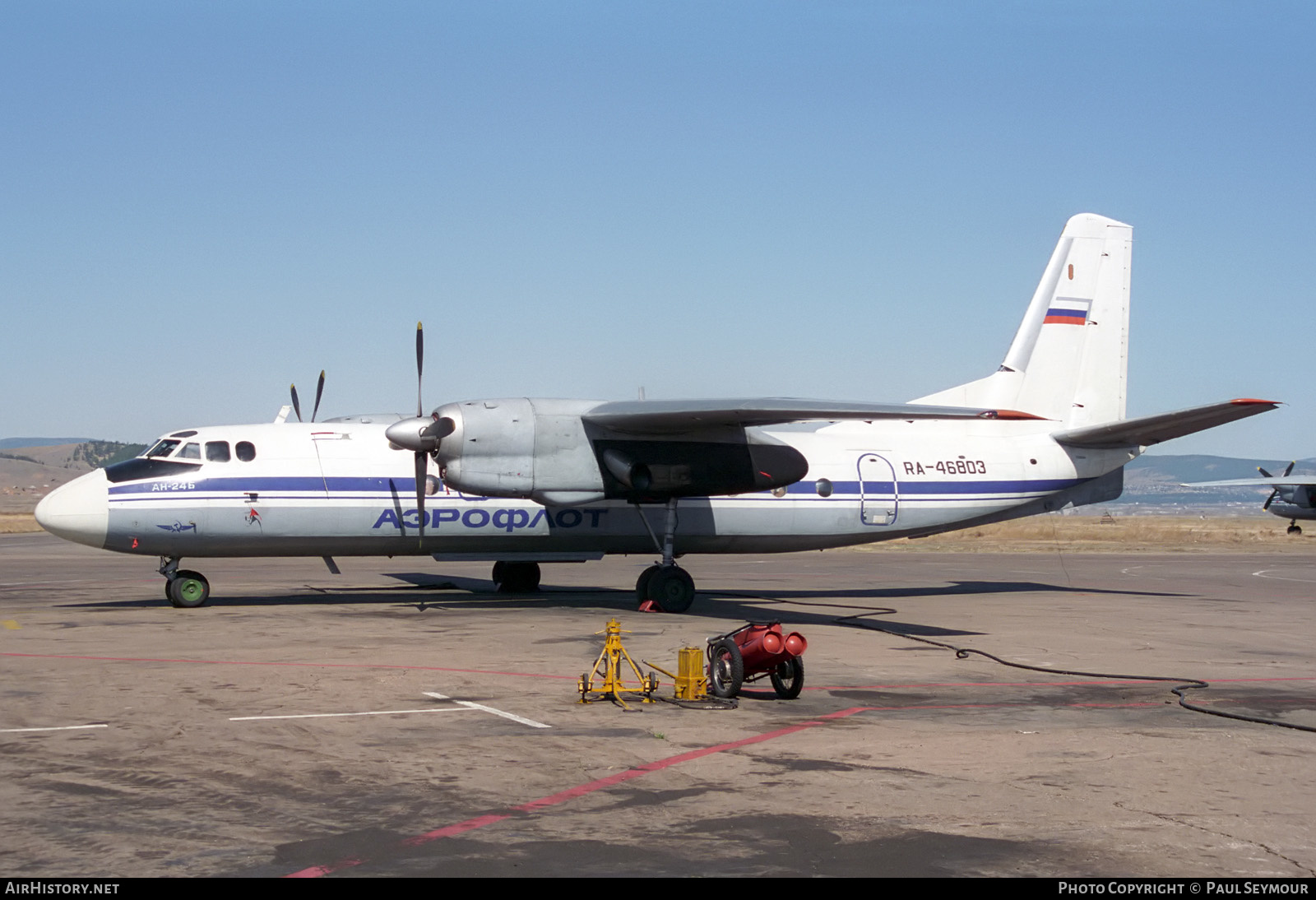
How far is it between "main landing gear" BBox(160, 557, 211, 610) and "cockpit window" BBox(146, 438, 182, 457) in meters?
1.98

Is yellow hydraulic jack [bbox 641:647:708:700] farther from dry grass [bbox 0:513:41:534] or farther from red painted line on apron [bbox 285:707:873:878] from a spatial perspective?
dry grass [bbox 0:513:41:534]

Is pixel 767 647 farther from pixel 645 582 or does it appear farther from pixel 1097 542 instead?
pixel 1097 542

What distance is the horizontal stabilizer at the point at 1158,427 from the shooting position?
21156mm

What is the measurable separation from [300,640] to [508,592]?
9.45 meters

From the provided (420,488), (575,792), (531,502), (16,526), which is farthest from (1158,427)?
(16,526)

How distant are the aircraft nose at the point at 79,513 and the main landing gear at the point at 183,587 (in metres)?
1.37

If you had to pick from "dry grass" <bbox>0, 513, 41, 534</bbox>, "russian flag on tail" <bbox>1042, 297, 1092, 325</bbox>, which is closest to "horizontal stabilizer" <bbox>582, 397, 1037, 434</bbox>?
"russian flag on tail" <bbox>1042, 297, 1092, 325</bbox>

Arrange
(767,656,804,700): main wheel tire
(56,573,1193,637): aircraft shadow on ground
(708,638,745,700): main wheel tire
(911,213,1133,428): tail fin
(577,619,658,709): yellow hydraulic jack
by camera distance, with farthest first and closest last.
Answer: (911,213,1133,428): tail fin < (56,573,1193,637): aircraft shadow on ground < (767,656,804,700): main wheel tire < (708,638,745,700): main wheel tire < (577,619,658,709): yellow hydraulic jack

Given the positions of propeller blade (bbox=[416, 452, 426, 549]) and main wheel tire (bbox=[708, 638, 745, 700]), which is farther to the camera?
propeller blade (bbox=[416, 452, 426, 549])

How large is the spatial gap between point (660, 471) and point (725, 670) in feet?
33.7

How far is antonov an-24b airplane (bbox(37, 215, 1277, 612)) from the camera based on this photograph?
2153 cm

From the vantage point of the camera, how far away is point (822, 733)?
11070 mm
